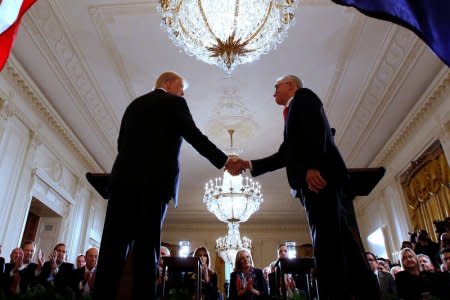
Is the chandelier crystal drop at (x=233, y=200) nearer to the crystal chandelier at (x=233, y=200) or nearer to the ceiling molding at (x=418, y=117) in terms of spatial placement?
the crystal chandelier at (x=233, y=200)

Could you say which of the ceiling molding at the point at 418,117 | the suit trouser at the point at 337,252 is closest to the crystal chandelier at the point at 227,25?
the suit trouser at the point at 337,252

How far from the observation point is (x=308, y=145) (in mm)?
1984

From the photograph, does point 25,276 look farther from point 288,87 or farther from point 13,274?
point 288,87

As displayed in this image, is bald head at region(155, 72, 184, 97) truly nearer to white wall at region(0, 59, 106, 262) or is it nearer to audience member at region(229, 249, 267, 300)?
audience member at region(229, 249, 267, 300)

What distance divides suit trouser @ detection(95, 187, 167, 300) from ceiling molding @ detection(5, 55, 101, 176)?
15.0ft

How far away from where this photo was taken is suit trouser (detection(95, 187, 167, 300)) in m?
1.61

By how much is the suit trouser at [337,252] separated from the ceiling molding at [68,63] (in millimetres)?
4545

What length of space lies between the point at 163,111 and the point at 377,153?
23.9 feet

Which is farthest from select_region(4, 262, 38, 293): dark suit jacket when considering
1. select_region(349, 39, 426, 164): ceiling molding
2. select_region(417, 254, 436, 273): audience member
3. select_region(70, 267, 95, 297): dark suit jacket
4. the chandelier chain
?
select_region(349, 39, 426, 164): ceiling molding

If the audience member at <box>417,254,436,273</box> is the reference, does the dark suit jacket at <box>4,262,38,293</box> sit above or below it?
below

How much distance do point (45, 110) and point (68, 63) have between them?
1182 millimetres

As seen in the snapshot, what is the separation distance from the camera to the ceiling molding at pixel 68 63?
4.84 metres

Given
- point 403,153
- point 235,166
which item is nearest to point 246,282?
point 235,166

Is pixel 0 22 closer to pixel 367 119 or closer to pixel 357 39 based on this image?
pixel 357 39
